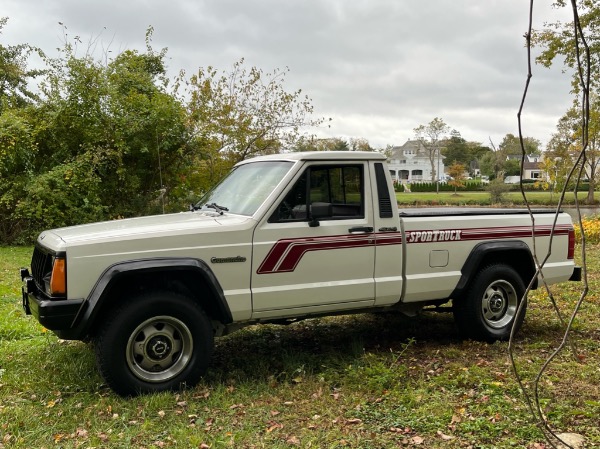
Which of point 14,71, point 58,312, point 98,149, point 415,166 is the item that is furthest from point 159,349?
point 415,166

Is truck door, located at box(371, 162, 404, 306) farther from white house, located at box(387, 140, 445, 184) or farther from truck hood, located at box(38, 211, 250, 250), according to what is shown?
white house, located at box(387, 140, 445, 184)

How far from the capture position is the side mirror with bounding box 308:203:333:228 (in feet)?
15.9

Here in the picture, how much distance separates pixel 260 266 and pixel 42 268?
1.83m

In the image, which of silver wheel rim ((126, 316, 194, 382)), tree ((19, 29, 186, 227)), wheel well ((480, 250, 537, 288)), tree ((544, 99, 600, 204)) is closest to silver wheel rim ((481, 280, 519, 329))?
wheel well ((480, 250, 537, 288))

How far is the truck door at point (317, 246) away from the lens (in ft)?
15.7

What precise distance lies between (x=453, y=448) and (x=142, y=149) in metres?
14.5

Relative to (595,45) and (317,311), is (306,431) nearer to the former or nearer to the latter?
(317,311)

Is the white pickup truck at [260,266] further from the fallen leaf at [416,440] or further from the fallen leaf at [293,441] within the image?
the fallen leaf at [416,440]

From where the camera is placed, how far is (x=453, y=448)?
363 cm

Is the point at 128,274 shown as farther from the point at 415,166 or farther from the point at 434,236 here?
the point at 415,166

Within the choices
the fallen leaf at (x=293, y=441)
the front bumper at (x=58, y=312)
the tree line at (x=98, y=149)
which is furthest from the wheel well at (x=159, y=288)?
the tree line at (x=98, y=149)

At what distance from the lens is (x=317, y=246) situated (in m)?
4.95

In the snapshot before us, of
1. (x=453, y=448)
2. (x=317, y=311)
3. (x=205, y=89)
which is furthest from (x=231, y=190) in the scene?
(x=205, y=89)

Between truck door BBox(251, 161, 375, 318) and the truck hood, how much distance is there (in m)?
0.37
